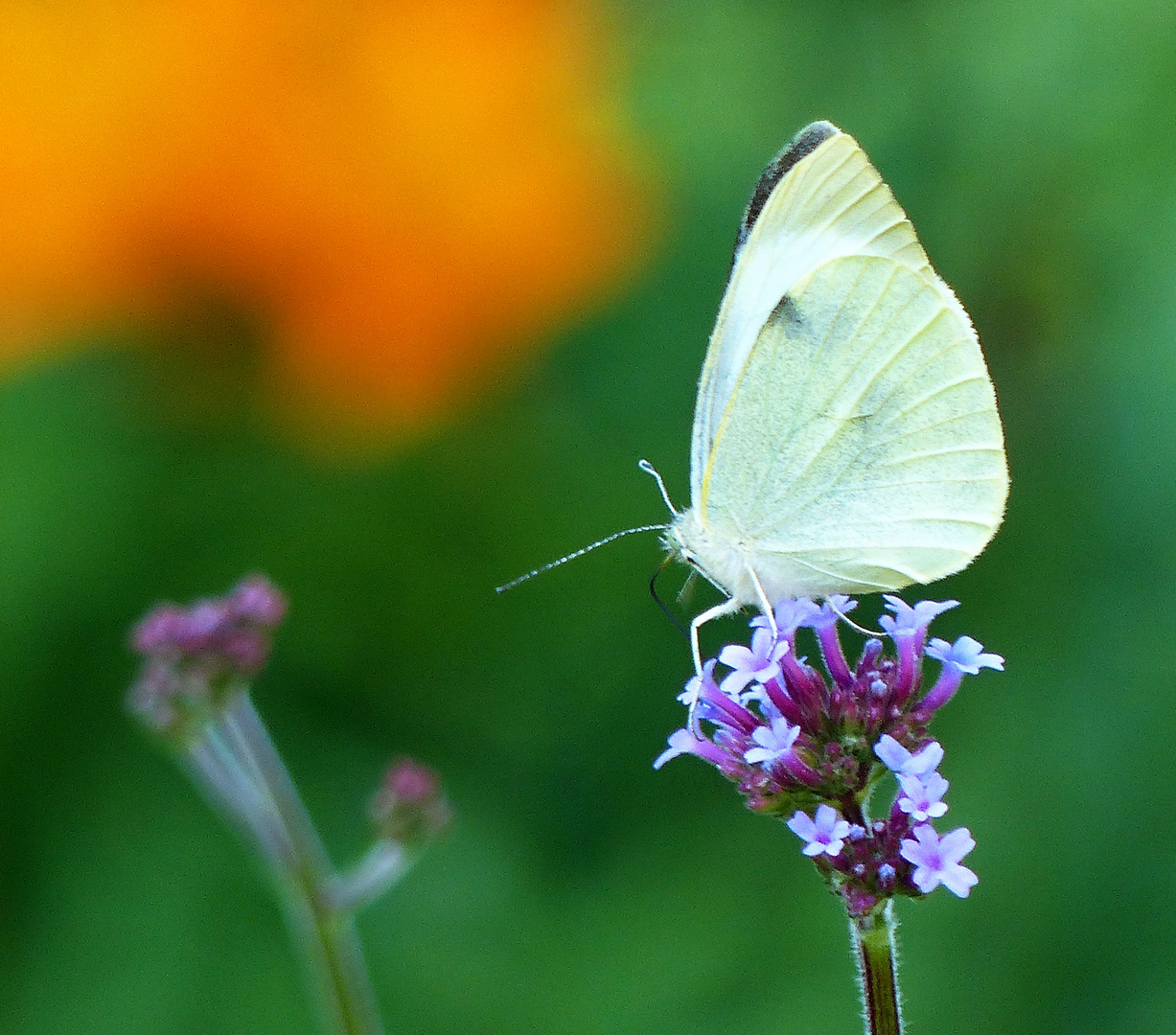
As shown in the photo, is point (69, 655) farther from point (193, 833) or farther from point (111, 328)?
point (111, 328)

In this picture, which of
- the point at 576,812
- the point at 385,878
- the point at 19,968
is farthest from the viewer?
the point at 576,812

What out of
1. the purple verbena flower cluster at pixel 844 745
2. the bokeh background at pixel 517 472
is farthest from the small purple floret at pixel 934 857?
the bokeh background at pixel 517 472

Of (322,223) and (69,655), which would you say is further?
(322,223)

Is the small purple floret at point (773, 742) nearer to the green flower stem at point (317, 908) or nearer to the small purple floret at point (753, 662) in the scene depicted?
the small purple floret at point (753, 662)

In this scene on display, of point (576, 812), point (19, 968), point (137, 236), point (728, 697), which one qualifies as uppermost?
point (137, 236)

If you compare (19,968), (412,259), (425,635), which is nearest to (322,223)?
(412,259)

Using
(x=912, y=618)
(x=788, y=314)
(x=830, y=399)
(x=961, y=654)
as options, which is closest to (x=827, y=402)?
(x=830, y=399)

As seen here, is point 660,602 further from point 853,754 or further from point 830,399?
point 853,754
